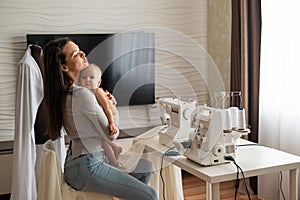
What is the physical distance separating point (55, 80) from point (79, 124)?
0.23 m

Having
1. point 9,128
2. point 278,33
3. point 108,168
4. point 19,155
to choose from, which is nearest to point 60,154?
point 19,155

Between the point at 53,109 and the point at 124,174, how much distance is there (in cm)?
45

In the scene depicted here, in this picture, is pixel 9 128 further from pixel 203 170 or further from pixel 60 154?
pixel 203 170

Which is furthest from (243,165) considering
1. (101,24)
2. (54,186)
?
(101,24)

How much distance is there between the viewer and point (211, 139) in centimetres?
202

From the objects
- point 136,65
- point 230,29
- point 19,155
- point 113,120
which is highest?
point 230,29

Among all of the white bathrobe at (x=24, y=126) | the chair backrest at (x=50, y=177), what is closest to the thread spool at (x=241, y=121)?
the chair backrest at (x=50, y=177)

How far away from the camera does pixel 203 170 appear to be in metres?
1.96

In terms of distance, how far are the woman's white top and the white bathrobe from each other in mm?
812

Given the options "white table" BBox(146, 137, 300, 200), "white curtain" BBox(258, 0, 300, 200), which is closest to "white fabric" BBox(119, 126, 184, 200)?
"white table" BBox(146, 137, 300, 200)

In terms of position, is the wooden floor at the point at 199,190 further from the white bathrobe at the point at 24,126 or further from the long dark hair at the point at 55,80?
the long dark hair at the point at 55,80

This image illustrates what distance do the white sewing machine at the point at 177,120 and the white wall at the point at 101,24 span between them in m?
0.97

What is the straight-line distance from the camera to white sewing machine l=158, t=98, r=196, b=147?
2.19 m

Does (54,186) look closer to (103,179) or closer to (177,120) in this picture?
(103,179)
